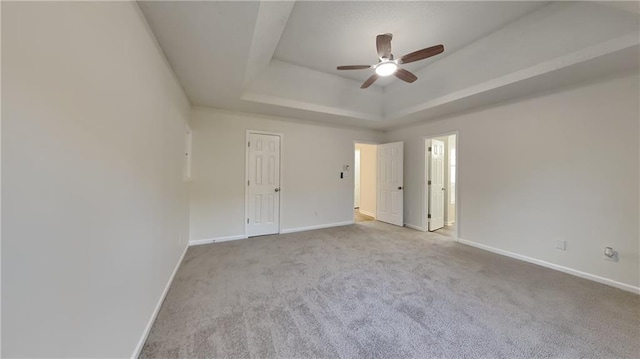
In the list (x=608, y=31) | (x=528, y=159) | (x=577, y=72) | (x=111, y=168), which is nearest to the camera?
(x=111, y=168)

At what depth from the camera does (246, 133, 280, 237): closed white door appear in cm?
413

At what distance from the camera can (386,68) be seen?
2.58 m

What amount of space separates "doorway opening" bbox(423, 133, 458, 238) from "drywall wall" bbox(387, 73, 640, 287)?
76 cm

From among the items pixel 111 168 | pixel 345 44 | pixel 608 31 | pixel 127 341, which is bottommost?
pixel 127 341

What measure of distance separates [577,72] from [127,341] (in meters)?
4.75

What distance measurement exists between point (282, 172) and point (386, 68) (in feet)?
8.65

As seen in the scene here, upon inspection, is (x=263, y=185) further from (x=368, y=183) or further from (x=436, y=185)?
(x=436, y=185)

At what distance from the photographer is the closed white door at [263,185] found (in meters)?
4.13

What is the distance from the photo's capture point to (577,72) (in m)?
2.44

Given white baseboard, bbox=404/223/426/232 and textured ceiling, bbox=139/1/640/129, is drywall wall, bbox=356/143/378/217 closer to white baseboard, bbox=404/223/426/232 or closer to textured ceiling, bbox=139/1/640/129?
white baseboard, bbox=404/223/426/232

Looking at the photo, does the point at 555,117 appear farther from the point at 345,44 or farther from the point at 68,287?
the point at 68,287

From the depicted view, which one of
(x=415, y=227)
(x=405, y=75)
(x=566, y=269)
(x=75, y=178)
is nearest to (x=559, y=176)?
(x=566, y=269)

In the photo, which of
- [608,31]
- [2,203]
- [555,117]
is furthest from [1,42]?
[555,117]

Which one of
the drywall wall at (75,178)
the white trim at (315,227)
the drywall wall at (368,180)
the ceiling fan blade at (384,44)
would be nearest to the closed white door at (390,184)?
the drywall wall at (368,180)
